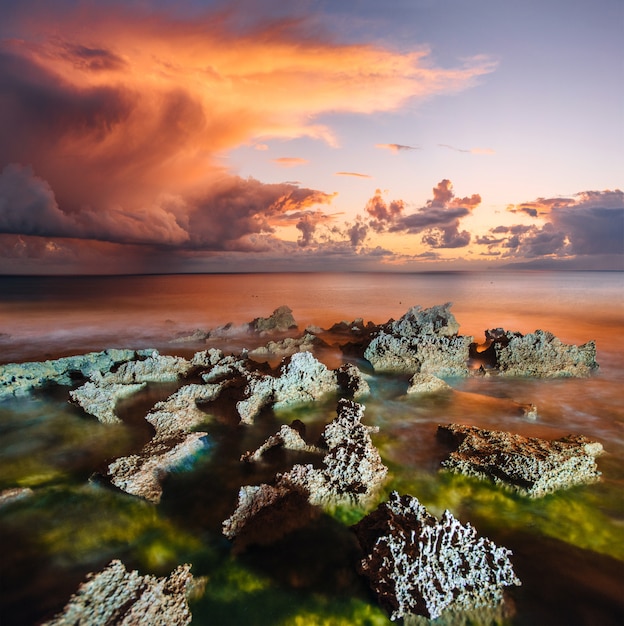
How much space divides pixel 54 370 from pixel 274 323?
23.6 feet

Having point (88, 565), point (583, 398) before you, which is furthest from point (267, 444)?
point (583, 398)

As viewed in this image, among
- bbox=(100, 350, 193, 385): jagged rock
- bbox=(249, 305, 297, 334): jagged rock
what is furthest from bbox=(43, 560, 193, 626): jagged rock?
bbox=(249, 305, 297, 334): jagged rock

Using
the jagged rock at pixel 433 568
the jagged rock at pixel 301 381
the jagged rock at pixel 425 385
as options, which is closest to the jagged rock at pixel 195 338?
the jagged rock at pixel 301 381

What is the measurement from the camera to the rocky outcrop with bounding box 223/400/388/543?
3408 millimetres

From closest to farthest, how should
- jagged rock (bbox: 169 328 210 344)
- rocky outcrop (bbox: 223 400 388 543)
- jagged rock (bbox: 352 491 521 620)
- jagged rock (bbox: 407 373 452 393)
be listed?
jagged rock (bbox: 352 491 521 620)
rocky outcrop (bbox: 223 400 388 543)
jagged rock (bbox: 407 373 452 393)
jagged rock (bbox: 169 328 210 344)

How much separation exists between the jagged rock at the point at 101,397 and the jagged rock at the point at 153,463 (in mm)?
1462

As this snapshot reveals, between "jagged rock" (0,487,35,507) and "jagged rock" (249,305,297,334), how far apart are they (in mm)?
9324

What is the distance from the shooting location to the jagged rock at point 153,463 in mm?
3914

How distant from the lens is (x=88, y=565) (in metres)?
3.14

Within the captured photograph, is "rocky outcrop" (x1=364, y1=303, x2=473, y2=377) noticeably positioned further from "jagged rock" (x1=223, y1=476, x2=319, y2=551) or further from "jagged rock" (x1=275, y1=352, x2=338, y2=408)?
"jagged rock" (x1=223, y1=476, x2=319, y2=551)

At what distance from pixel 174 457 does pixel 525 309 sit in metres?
22.6

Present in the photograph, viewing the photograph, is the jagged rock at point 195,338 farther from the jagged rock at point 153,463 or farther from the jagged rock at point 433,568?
the jagged rock at point 433,568

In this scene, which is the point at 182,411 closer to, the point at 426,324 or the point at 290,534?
the point at 290,534

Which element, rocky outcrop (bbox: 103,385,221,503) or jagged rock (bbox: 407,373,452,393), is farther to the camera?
jagged rock (bbox: 407,373,452,393)
